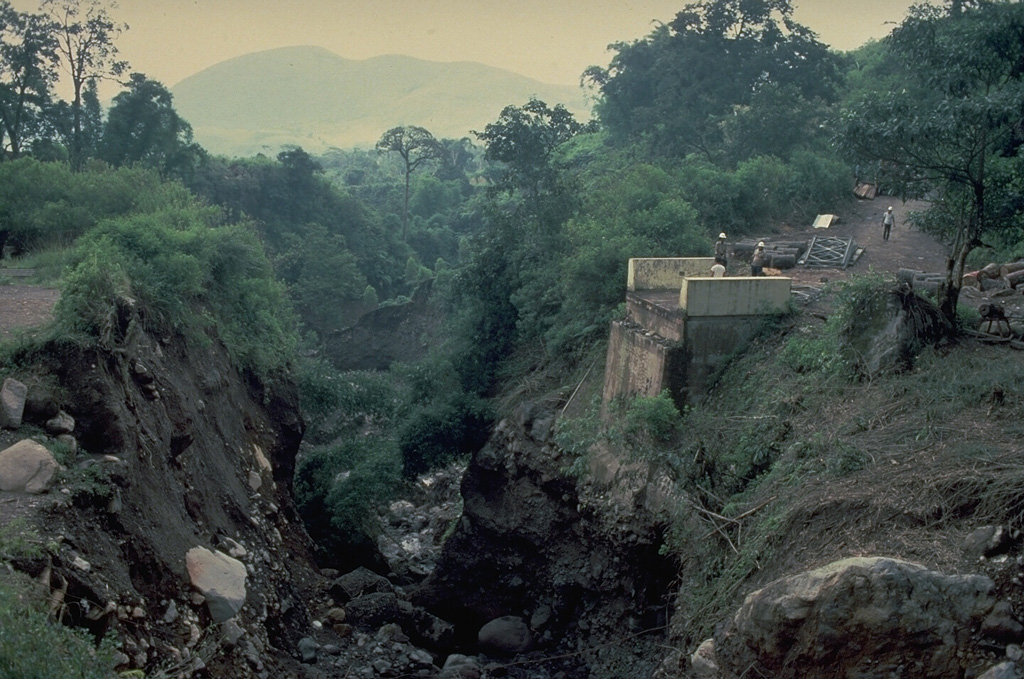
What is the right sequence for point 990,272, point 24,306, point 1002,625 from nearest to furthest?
point 1002,625 < point 24,306 < point 990,272

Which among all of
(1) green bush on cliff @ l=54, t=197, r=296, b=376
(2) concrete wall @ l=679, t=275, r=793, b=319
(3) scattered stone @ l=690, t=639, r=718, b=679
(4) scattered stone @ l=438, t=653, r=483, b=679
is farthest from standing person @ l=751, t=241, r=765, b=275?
(1) green bush on cliff @ l=54, t=197, r=296, b=376

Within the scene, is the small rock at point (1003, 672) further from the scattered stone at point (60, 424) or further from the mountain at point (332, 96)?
the mountain at point (332, 96)

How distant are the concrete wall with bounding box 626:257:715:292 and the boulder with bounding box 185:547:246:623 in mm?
7539

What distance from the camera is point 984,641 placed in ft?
21.7

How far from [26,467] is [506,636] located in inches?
307

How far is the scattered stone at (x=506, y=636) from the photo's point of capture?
45.8ft

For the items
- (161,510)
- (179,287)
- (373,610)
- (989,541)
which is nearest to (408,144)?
(179,287)

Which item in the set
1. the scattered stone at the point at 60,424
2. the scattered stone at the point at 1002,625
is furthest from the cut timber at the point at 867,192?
the scattered stone at the point at 60,424

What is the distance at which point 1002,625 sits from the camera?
6570 mm

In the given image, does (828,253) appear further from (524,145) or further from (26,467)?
(26,467)

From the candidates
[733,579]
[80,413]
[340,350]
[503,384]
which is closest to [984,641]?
[733,579]

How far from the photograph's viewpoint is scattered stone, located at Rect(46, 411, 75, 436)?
30.6ft

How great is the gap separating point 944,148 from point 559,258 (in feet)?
28.0

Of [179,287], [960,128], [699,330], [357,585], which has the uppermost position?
[960,128]
